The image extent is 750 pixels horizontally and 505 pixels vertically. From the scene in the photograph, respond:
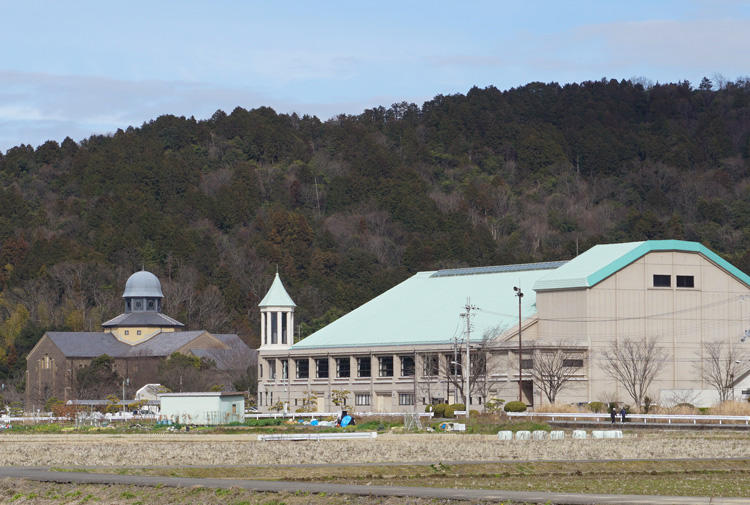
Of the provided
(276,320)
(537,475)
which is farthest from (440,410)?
(537,475)

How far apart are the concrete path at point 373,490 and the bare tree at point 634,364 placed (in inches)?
2307

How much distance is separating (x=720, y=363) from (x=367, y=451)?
56.8 m

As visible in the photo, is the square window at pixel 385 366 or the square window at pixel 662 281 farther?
the square window at pixel 385 366

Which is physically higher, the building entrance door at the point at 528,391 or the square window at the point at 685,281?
the square window at the point at 685,281

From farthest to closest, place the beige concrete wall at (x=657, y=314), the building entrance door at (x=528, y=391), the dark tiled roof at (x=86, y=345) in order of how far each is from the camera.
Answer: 1. the dark tiled roof at (x=86, y=345)
2. the beige concrete wall at (x=657, y=314)
3. the building entrance door at (x=528, y=391)

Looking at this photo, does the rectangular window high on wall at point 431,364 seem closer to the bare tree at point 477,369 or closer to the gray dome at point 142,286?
the bare tree at point 477,369

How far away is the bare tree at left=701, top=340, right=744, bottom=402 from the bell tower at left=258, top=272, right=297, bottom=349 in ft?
111

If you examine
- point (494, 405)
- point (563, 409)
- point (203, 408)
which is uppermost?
point (203, 408)

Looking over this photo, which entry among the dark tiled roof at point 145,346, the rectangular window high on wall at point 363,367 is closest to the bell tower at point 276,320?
the rectangular window high on wall at point 363,367

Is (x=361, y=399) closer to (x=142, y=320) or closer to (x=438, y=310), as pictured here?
(x=438, y=310)

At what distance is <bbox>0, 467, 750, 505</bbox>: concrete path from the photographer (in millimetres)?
26484

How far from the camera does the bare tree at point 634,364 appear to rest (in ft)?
293

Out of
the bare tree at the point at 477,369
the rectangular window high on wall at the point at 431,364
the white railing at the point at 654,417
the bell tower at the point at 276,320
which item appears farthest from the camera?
the bell tower at the point at 276,320

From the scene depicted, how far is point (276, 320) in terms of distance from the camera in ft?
370
